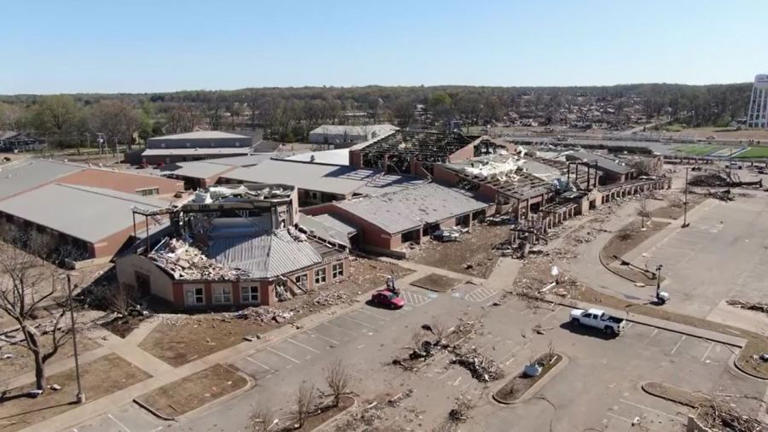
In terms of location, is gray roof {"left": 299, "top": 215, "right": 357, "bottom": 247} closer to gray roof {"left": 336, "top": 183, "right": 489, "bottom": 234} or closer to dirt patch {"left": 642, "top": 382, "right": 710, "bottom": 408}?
gray roof {"left": 336, "top": 183, "right": 489, "bottom": 234}

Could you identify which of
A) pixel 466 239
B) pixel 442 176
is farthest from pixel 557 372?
pixel 442 176

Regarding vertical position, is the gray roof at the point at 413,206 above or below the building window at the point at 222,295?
above

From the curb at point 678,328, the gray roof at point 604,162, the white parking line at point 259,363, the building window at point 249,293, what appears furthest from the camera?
the gray roof at point 604,162

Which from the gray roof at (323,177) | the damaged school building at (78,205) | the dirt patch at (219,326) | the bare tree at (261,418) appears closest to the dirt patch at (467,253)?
the dirt patch at (219,326)

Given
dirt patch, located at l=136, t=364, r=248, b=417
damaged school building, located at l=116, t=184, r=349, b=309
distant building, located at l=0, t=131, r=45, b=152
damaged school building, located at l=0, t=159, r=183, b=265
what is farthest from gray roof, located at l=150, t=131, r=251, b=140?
dirt patch, located at l=136, t=364, r=248, b=417

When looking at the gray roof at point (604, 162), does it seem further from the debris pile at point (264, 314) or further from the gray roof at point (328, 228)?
the debris pile at point (264, 314)

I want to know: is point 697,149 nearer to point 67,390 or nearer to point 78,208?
point 78,208

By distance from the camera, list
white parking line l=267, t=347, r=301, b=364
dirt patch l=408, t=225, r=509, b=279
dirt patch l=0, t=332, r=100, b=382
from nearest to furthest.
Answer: dirt patch l=0, t=332, r=100, b=382, white parking line l=267, t=347, r=301, b=364, dirt patch l=408, t=225, r=509, b=279

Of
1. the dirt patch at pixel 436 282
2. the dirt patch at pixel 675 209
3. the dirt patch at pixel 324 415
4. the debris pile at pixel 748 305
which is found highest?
the dirt patch at pixel 675 209
